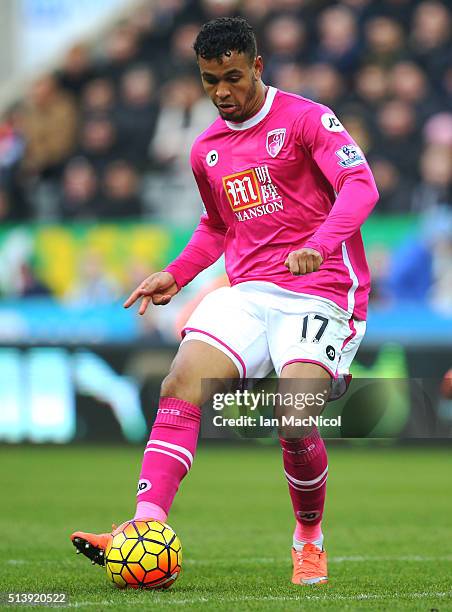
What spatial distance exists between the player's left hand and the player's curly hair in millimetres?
932

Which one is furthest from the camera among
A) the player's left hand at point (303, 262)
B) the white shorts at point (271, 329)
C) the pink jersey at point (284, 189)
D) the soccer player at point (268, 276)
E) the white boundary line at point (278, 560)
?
the white boundary line at point (278, 560)

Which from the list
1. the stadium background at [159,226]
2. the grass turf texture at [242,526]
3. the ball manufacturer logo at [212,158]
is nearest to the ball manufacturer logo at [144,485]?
the grass turf texture at [242,526]

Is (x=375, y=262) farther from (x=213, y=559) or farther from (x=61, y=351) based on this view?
(x=213, y=559)

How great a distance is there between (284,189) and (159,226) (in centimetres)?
854

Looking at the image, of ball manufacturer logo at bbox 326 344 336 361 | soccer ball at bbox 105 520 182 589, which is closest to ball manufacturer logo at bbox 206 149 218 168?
ball manufacturer logo at bbox 326 344 336 361

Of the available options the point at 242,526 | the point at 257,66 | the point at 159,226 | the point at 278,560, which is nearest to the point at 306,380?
the point at 257,66

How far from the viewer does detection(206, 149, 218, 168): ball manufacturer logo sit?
5336mm

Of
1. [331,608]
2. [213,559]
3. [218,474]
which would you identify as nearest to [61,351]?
[218,474]

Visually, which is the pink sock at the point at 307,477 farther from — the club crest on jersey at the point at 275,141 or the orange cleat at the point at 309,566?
the club crest on jersey at the point at 275,141

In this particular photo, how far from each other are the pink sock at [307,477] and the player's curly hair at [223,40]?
1591 millimetres

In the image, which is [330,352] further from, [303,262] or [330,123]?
[330,123]

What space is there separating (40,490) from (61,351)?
3.51 meters

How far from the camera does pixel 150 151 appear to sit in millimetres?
15109

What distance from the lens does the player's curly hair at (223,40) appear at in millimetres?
4977
